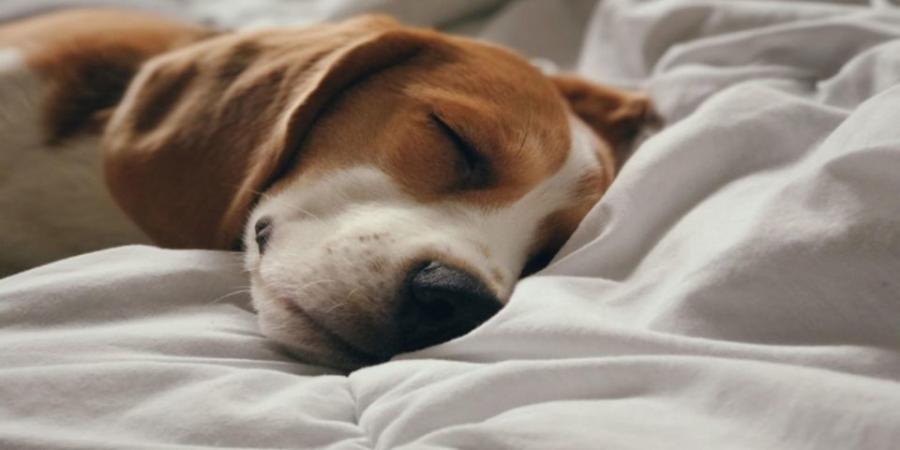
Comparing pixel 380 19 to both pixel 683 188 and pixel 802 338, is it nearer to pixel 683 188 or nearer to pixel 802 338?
pixel 683 188

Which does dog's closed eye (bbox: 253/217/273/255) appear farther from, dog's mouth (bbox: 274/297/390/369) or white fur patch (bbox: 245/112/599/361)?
dog's mouth (bbox: 274/297/390/369)

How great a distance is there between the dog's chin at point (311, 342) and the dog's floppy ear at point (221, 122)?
23cm

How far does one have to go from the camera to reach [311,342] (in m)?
1.20

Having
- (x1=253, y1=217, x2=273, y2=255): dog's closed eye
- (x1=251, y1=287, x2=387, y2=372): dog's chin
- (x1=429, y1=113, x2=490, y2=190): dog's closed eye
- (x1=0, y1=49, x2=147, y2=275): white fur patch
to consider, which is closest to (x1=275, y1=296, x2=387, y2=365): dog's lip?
(x1=251, y1=287, x2=387, y2=372): dog's chin

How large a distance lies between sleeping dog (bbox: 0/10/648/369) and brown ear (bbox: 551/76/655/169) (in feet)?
0.40

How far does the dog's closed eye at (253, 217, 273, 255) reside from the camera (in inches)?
53.4

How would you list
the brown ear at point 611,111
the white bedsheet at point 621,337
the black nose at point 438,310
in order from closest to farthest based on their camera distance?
1. the white bedsheet at point 621,337
2. the black nose at point 438,310
3. the brown ear at point 611,111

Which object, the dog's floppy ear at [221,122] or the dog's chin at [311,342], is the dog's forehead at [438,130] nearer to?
the dog's floppy ear at [221,122]

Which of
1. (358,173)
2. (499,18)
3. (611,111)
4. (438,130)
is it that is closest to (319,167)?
(358,173)

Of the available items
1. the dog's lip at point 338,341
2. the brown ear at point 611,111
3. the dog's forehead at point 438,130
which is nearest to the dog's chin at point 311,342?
the dog's lip at point 338,341

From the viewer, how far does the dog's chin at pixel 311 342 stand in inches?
46.9

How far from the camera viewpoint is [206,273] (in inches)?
50.4

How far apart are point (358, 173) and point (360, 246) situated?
0.17m

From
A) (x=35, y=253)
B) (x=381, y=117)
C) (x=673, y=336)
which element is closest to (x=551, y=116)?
(x=381, y=117)
